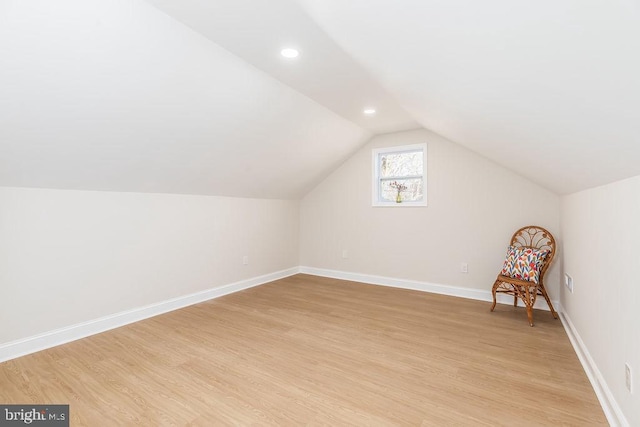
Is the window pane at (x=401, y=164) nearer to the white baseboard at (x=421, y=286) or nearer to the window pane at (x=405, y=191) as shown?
the window pane at (x=405, y=191)

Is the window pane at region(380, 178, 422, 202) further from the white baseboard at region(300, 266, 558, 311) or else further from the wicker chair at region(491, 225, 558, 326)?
the wicker chair at region(491, 225, 558, 326)

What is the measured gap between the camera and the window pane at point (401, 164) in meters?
4.46

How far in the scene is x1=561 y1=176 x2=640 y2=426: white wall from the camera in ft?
4.74

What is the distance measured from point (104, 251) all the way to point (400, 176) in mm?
3740

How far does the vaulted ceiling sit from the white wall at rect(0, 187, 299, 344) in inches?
8.2

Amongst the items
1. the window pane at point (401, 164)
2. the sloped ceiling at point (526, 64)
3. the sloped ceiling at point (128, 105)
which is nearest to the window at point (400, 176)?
the window pane at point (401, 164)

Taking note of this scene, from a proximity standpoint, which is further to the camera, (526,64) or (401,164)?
(401,164)

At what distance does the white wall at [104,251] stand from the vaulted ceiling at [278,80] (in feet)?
0.68

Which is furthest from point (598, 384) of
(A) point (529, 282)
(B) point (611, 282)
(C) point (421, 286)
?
(C) point (421, 286)

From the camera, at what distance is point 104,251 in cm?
296

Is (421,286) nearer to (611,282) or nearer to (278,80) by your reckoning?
(611,282)

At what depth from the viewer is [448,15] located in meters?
1.05

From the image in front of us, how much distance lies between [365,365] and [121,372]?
5.64 ft
